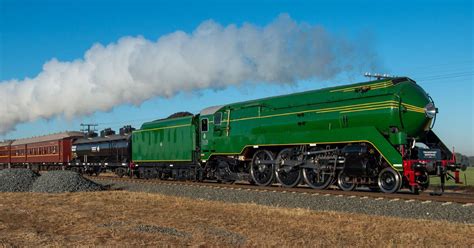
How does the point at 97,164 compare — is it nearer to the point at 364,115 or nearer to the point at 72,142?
the point at 72,142

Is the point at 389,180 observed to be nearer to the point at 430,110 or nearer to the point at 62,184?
the point at 430,110

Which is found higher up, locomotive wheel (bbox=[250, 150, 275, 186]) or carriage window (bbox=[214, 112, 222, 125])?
carriage window (bbox=[214, 112, 222, 125])

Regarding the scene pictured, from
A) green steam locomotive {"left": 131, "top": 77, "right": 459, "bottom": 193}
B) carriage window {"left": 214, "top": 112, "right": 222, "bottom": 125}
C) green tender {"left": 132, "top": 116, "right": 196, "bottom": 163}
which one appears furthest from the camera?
green tender {"left": 132, "top": 116, "right": 196, "bottom": 163}

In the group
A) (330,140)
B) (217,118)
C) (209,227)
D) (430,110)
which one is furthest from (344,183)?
(209,227)

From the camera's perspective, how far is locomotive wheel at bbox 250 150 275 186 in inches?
807

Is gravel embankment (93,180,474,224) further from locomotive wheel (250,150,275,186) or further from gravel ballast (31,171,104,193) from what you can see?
gravel ballast (31,171,104,193)

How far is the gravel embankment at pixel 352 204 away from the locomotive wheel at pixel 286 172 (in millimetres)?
2321

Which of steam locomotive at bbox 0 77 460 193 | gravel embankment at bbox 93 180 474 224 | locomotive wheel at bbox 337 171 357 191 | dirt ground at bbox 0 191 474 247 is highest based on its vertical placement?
steam locomotive at bbox 0 77 460 193

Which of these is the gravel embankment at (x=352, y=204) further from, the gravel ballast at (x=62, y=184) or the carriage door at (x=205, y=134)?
the carriage door at (x=205, y=134)

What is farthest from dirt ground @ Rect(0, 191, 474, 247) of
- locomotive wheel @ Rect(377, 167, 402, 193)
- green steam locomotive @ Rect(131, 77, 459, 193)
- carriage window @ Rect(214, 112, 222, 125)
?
carriage window @ Rect(214, 112, 222, 125)

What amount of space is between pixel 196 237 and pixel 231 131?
47.5 feet

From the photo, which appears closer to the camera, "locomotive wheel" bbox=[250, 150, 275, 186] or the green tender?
"locomotive wheel" bbox=[250, 150, 275, 186]

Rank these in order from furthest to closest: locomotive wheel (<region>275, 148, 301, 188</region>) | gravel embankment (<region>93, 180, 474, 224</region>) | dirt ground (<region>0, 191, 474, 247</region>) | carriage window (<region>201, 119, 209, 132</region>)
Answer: carriage window (<region>201, 119, 209, 132</region>), locomotive wheel (<region>275, 148, 301, 188</region>), gravel embankment (<region>93, 180, 474, 224</region>), dirt ground (<region>0, 191, 474, 247</region>)

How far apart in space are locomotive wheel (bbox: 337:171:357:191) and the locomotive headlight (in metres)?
3.58
